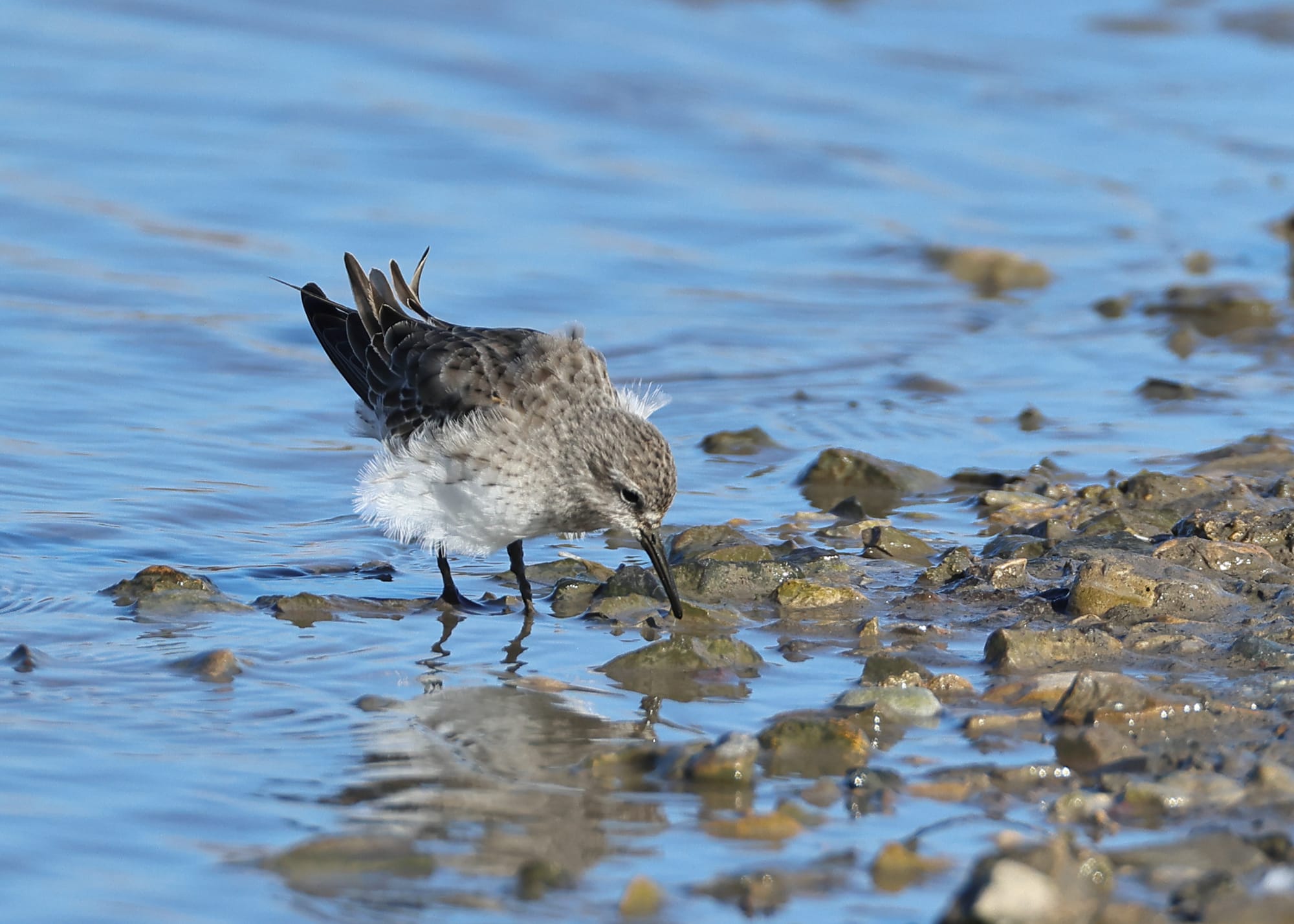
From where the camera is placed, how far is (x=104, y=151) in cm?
1346

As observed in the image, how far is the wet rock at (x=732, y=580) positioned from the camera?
681cm

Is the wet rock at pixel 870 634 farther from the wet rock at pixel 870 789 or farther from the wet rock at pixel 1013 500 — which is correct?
the wet rock at pixel 1013 500

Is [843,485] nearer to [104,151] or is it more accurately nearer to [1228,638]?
[1228,638]

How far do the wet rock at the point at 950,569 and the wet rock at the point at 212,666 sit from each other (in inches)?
112

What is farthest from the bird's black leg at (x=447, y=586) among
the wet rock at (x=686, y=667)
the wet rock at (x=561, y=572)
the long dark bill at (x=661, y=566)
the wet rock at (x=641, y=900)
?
the wet rock at (x=641, y=900)

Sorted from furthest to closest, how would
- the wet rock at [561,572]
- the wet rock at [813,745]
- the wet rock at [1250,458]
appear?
1. the wet rock at [1250,458]
2. the wet rock at [561,572]
3. the wet rock at [813,745]

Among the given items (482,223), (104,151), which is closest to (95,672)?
(482,223)

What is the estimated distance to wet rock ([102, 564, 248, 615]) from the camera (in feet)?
20.9

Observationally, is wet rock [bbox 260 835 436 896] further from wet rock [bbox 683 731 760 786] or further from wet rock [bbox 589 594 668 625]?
wet rock [bbox 589 594 668 625]

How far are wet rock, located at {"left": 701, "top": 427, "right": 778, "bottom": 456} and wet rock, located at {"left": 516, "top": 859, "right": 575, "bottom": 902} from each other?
514cm

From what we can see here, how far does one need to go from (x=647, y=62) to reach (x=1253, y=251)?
22.6 feet

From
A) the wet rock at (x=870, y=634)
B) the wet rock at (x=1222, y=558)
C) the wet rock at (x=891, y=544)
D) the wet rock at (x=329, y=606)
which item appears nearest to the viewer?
the wet rock at (x=870, y=634)

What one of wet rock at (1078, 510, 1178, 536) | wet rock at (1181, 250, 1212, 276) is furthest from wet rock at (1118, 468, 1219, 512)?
wet rock at (1181, 250, 1212, 276)

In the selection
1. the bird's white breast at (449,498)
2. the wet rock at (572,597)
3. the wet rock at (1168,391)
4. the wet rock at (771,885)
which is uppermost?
the bird's white breast at (449,498)
